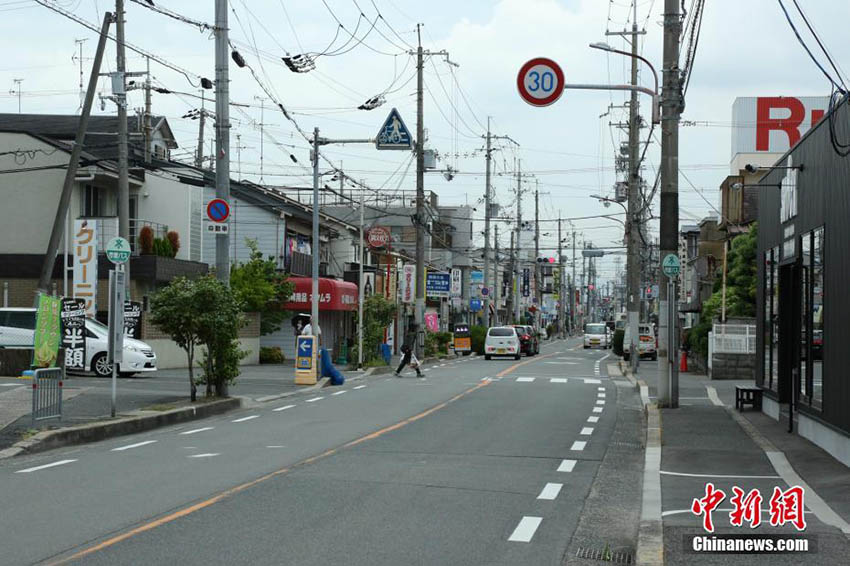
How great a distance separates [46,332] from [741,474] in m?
16.4

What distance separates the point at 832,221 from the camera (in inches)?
561

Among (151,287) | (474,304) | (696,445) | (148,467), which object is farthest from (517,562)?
(474,304)

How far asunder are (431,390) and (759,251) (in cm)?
959

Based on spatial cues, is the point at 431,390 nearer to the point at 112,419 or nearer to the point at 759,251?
the point at 759,251

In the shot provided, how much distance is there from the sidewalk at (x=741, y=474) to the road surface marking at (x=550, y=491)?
117cm

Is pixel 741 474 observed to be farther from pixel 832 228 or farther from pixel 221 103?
pixel 221 103

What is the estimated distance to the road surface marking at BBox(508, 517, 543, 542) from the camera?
898cm

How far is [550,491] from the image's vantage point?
1158 cm

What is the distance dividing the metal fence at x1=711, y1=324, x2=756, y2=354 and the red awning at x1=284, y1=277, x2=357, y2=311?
1809cm

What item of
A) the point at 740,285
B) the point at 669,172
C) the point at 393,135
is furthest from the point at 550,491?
the point at 740,285

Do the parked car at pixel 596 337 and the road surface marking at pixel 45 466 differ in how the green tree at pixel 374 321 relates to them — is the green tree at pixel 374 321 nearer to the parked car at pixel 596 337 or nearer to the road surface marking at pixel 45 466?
the road surface marking at pixel 45 466

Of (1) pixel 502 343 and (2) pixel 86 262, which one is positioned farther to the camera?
(1) pixel 502 343

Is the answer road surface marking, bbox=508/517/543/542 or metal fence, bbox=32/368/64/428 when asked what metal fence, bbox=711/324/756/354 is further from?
road surface marking, bbox=508/517/543/542

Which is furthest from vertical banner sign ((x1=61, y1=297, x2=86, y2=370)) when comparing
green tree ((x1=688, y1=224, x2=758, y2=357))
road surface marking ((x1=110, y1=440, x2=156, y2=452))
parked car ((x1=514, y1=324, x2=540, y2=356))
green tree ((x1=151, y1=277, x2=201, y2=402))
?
parked car ((x1=514, y1=324, x2=540, y2=356))
